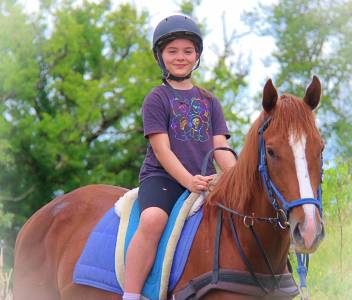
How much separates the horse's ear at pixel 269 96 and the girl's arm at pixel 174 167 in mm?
632

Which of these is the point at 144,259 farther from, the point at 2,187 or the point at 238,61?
the point at 238,61

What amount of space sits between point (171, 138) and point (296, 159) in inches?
43.1

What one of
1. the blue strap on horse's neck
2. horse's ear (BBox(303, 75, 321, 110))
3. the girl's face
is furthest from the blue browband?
the girl's face

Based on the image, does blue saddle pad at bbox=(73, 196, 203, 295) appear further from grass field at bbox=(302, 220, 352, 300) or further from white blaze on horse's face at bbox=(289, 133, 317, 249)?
grass field at bbox=(302, 220, 352, 300)

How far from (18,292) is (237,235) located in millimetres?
2359

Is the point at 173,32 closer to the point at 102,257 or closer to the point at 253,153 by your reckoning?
the point at 253,153

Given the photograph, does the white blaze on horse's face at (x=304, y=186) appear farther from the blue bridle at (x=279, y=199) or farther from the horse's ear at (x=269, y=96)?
the horse's ear at (x=269, y=96)

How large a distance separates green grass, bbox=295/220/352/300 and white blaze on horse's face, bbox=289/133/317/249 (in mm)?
4051

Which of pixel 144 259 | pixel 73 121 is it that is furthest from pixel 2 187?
pixel 144 259

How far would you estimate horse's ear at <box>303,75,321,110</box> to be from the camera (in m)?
3.54

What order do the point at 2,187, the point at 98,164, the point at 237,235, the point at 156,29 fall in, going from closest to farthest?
the point at 237,235, the point at 156,29, the point at 2,187, the point at 98,164

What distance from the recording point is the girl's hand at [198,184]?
12.7ft

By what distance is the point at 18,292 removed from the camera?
A: 5.28m

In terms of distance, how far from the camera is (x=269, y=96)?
11.5 feet
